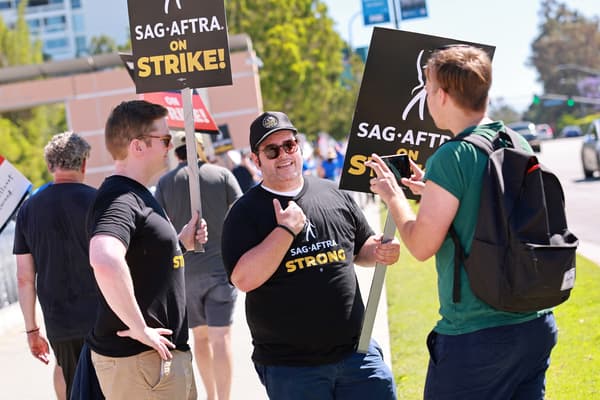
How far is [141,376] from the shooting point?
3.89m

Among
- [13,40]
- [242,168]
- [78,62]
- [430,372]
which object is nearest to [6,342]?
[242,168]

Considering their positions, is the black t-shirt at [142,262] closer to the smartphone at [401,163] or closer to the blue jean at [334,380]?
the blue jean at [334,380]

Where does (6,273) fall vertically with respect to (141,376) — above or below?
below

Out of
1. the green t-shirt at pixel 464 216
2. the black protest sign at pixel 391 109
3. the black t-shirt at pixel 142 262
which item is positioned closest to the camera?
the green t-shirt at pixel 464 216

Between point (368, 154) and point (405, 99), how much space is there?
12.6 inches

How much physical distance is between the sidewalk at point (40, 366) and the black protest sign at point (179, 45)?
9.71 feet

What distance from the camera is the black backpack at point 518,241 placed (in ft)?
9.87

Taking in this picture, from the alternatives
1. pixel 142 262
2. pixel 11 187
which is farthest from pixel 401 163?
pixel 11 187

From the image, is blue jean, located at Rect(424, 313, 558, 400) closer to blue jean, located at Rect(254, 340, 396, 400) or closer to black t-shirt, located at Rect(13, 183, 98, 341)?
blue jean, located at Rect(254, 340, 396, 400)

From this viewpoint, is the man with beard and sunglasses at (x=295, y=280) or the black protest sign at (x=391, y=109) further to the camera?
the black protest sign at (x=391, y=109)

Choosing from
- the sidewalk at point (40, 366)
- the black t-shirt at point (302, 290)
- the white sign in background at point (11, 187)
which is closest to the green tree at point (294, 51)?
the sidewalk at point (40, 366)

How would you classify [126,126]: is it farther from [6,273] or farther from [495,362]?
[6,273]

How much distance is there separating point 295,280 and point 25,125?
4665 centimetres

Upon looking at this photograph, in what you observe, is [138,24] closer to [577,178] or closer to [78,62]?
[577,178]
